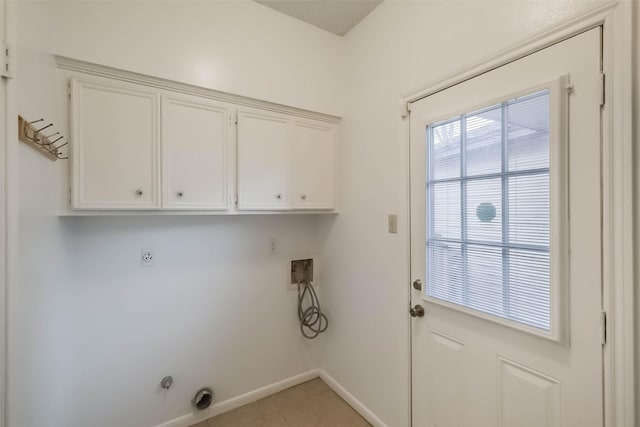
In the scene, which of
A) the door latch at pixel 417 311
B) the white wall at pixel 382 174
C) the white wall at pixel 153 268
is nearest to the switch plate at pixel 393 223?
the white wall at pixel 382 174

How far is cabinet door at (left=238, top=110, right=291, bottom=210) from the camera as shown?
186cm

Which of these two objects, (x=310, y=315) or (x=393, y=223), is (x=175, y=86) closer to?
(x=393, y=223)

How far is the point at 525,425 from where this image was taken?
1.15 meters

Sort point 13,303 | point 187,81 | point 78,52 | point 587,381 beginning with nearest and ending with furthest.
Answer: point 13,303, point 587,381, point 78,52, point 187,81

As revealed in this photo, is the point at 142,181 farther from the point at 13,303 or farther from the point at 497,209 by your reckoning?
the point at 497,209

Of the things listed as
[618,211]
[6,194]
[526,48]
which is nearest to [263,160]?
[6,194]

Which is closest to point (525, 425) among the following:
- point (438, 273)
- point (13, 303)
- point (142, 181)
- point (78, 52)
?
point (438, 273)

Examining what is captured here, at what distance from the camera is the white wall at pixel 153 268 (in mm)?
1118

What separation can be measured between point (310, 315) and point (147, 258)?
1340 mm

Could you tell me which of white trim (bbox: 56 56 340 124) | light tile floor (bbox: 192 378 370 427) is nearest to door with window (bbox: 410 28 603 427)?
light tile floor (bbox: 192 378 370 427)

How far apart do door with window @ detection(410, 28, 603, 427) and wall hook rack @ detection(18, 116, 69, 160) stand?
1.66m

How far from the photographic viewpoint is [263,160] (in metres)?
1.92

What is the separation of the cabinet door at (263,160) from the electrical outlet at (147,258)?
0.65m

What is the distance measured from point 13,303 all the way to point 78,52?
120 cm
